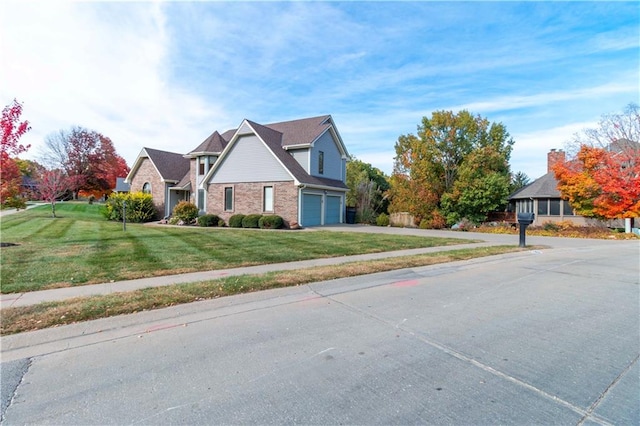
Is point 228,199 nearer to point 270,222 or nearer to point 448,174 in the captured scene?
point 270,222

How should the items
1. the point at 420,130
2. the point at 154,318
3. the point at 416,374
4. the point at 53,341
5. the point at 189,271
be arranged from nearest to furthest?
the point at 416,374, the point at 53,341, the point at 154,318, the point at 189,271, the point at 420,130

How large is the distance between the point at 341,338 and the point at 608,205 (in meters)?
23.9

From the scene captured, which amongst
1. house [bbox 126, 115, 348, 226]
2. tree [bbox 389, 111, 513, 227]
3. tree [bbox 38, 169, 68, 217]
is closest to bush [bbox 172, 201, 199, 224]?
house [bbox 126, 115, 348, 226]

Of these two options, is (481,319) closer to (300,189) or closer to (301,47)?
(301,47)

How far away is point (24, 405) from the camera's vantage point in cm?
289

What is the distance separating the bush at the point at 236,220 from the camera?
23.3 meters

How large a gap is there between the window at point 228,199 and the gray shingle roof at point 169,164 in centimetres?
744

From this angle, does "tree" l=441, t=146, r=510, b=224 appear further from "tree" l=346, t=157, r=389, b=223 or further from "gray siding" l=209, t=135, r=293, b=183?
"gray siding" l=209, t=135, r=293, b=183

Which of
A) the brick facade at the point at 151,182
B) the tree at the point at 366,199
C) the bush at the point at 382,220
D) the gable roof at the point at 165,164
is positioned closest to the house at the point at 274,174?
the brick facade at the point at 151,182

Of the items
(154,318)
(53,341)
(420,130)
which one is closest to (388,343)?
(154,318)

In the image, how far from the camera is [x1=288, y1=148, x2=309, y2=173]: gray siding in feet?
80.4

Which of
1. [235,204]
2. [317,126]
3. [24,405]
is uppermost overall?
[317,126]

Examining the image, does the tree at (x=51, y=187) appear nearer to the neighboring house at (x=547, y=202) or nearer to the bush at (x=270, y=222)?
the bush at (x=270, y=222)

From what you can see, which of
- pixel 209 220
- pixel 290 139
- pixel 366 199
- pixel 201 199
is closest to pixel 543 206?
pixel 366 199
